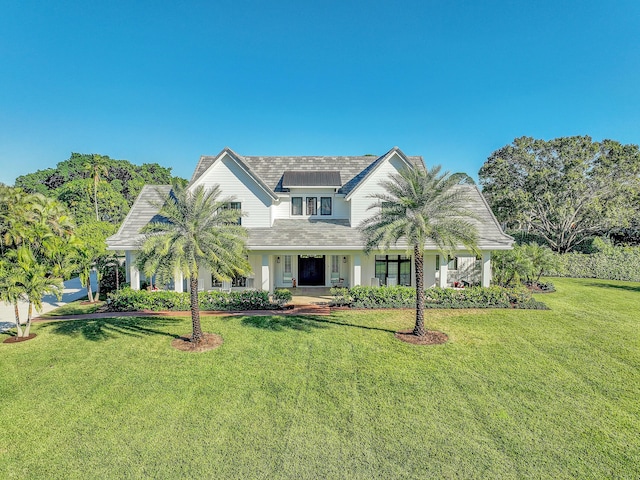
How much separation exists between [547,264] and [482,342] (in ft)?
47.9

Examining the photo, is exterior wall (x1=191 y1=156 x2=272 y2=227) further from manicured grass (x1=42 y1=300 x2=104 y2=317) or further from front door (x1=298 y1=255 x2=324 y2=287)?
manicured grass (x1=42 y1=300 x2=104 y2=317)

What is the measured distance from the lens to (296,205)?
22.5 meters

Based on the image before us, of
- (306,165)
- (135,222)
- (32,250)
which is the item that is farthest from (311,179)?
(32,250)

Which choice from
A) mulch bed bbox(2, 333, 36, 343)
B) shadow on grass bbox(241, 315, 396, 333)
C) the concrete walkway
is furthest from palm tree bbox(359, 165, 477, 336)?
mulch bed bbox(2, 333, 36, 343)

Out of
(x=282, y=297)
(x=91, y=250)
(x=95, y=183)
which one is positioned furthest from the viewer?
(x=95, y=183)

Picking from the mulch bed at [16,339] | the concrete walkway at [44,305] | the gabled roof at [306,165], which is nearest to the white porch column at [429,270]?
the gabled roof at [306,165]

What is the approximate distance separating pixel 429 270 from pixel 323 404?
14.3 m

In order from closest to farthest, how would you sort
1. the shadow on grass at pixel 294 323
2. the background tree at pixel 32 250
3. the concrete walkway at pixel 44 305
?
1. the background tree at pixel 32 250
2. the shadow on grass at pixel 294 323
3. the concrete walkway at pixel 44 305

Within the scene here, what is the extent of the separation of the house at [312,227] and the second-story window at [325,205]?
71 millimetres

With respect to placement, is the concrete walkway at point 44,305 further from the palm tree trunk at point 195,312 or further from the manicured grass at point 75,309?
the palm tree trunk at point 195,312

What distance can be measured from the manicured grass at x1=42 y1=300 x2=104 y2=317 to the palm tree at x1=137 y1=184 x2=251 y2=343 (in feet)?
30.9

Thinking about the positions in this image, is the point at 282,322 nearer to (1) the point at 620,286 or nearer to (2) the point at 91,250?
(2) the point at 91,250

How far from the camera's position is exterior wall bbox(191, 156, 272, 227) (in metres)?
20.4

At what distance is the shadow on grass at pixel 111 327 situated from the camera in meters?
13.5
